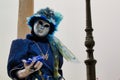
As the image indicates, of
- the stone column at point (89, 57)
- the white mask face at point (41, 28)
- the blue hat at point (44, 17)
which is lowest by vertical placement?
the stone column at point (89, 57)

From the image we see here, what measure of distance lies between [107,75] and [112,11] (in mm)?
376

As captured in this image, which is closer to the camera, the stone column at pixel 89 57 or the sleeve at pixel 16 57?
the sleeve at pixel 16 57

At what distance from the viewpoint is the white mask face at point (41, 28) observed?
99cm

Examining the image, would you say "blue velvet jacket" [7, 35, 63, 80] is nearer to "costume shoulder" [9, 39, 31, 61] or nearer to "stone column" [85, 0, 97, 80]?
"costume shoulder" [9, 39, 31, 61]

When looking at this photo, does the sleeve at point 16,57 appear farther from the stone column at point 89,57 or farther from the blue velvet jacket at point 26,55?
the stone column at point 89,57

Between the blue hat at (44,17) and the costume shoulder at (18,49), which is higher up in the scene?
the blue hat at (44,17)

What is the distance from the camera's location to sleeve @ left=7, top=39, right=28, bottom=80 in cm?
90

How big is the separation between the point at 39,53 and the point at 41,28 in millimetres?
110

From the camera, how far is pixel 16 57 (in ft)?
2.97

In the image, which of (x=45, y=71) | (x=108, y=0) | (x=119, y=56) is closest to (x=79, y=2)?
(x=108, y=0)

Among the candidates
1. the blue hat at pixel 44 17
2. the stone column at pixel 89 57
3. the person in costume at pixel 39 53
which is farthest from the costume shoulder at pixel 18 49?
the stone column at pixel 89 57

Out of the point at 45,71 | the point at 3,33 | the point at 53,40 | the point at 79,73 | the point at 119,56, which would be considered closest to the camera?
the point at 45,71

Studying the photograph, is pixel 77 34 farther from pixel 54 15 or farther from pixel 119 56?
pixel 54 15

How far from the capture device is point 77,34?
5.10ft
